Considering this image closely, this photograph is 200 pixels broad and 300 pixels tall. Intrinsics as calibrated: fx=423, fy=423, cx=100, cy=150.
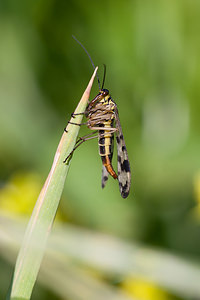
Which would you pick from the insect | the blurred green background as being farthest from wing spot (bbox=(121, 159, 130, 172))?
the blurred green background

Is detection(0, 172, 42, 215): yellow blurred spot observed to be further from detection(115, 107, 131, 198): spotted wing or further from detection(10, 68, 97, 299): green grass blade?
detection(10, 68, 97, 299): green grass blade

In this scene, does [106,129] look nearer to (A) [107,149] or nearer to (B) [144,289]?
(A) [107,149]

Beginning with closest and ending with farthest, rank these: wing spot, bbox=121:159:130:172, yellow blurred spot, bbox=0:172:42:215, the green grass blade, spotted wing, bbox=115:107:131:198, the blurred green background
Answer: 1. the green grass blade
2. spotted wing, bbox=115:107:131:198
3. wing spot, bbox=121:159:130:172
4. yellow blurred spot, bbox=0:172:42:215
5. the blurred green background

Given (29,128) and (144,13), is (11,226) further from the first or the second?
(144,13)

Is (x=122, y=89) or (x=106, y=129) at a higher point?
(x=122, y=89)

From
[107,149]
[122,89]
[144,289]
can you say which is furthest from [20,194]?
[122,89]

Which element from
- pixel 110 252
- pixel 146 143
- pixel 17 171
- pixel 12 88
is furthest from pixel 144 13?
pixel 110 252
